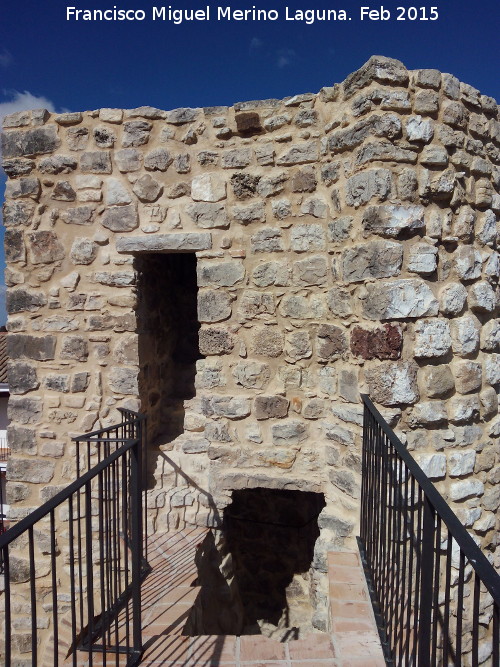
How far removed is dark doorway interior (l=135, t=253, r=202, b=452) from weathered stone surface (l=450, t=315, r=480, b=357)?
2340mm

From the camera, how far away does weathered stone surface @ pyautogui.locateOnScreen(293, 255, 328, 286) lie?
138 inches

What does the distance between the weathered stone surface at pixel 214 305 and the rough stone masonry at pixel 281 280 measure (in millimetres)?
16

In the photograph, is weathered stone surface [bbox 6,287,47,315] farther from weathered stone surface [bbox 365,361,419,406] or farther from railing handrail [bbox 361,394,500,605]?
railing handrail [bbox 361,394,500,605]

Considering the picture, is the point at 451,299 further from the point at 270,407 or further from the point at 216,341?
the point at 216,341

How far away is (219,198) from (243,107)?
67 centimetres

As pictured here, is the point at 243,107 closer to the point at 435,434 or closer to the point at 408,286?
the point at 408,286

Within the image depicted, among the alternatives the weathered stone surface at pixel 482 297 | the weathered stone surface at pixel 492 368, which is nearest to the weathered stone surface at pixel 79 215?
the weathered stone surface at pixel 482 297

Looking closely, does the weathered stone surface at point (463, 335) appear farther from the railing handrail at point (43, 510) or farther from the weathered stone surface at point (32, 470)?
the weathered stone surface at point (32, 470)

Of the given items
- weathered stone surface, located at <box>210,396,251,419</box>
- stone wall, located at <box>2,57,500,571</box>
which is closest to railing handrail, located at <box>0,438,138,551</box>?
weathered stone surface, located at <box>210,396,251,419</box>

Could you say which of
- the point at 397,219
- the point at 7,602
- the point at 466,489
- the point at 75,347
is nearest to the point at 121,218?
the point at 75,347

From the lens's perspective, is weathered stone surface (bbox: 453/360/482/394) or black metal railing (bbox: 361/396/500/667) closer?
black metal railing (bbox: 361/396/500/667)

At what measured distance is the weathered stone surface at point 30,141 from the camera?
3.84 meters

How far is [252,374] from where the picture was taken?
12.1 feet

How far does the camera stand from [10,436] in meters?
3.95
